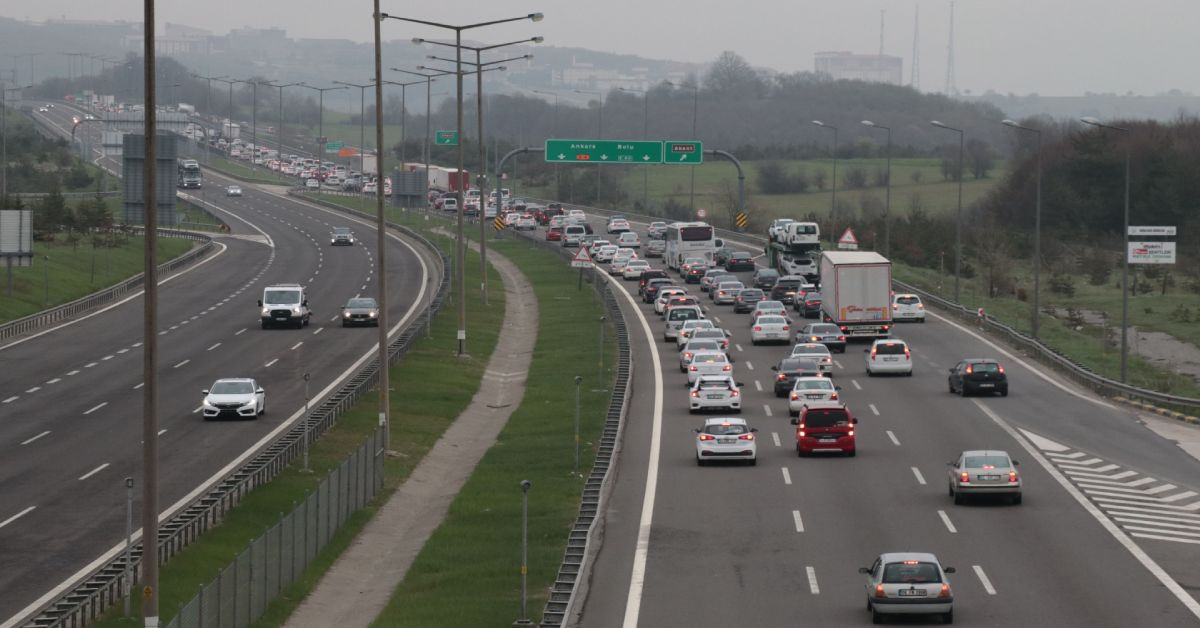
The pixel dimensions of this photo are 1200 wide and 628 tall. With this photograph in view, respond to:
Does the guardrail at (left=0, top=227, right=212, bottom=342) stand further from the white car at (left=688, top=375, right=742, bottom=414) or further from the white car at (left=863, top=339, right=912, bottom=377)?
the white car at (left=863, top=339, right=912, bottom=377)

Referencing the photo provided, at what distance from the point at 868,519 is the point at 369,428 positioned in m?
19.8

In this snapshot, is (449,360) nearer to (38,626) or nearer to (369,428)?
(369,428)

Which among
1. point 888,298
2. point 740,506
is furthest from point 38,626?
point 888,298

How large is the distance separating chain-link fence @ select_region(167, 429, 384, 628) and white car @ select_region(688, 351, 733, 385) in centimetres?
1690

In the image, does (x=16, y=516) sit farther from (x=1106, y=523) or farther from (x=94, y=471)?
(x=1106, y=523)

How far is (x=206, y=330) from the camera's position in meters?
78.8

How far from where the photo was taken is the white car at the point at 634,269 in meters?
108

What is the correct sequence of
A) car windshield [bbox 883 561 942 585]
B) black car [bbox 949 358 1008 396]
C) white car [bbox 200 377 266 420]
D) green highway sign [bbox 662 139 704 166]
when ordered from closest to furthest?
car windshield [bbox 883 561 942 585], white car [bbox 200 377 266 420], black car [bbox 949 358 1008 396], green highway sign [bbox 662 139 704 166]

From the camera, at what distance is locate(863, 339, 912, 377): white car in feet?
210

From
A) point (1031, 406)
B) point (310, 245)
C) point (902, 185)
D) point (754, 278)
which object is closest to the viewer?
point (1031, 406)

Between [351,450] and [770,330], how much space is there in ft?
95.3

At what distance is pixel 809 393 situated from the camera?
54125mm

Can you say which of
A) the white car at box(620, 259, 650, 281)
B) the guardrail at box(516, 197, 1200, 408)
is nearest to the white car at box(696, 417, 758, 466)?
the guardrail at box(516, 197, 1200, 408)

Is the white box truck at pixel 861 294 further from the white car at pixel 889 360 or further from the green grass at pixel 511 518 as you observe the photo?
the green grass at pixel 511 518
